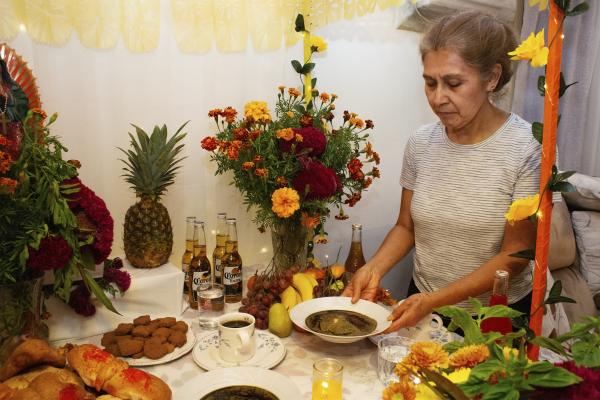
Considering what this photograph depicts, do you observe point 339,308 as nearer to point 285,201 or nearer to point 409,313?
point 409,313

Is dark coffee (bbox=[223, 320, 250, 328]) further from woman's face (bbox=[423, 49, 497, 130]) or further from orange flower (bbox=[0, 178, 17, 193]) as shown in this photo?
woman's face (bbox=[423, 49, 497, 130])

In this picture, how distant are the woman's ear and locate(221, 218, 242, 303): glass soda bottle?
87 cm

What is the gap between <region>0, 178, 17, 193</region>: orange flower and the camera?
0.95 metres

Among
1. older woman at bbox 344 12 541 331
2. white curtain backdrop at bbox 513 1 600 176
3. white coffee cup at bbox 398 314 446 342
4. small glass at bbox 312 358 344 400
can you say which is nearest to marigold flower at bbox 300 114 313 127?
older woman at bbox 344 12 541 331

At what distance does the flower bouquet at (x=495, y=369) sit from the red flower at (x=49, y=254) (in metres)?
0.84

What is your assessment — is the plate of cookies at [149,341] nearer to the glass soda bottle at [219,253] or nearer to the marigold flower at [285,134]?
the glass soda bottle at [219,253]

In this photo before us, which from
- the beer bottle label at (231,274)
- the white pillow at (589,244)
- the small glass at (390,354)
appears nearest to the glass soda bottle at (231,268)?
the beer bottle label at (231,274)

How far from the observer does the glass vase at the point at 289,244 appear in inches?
59.3

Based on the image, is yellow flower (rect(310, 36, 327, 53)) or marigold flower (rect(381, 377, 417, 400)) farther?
yellow flower (rect(310, 36, 327, 53))

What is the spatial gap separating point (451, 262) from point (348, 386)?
68cm

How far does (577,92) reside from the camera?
226 centimetres

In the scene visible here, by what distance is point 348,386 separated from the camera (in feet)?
3.49

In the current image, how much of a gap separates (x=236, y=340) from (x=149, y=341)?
0.23 metres

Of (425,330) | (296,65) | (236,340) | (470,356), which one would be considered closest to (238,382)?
(236,340)
